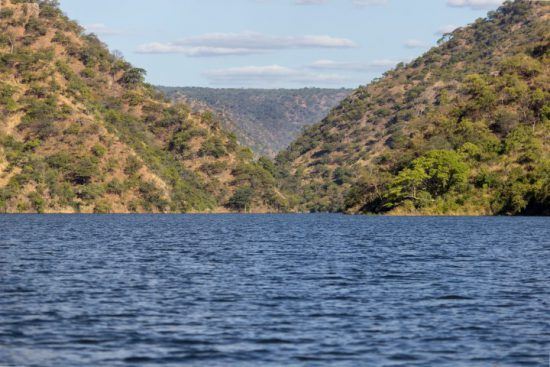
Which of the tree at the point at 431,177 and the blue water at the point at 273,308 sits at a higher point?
the tree at the point at 431,177

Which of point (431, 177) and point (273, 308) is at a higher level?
point (431, 177)

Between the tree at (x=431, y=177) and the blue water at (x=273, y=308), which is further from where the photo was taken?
the tree at (x=431, y=177)

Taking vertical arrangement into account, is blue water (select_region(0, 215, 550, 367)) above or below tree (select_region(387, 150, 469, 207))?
below

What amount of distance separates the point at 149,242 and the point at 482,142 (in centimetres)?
11416

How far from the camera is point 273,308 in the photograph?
135 feet

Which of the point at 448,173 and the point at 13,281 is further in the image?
Result: the point at 448,173

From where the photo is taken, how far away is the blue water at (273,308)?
3039 centimetres

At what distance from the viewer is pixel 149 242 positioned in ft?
311

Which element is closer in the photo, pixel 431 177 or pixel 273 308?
pixel 273 308

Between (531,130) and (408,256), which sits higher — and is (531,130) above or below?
above

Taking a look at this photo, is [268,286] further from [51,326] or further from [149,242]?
[149,242]

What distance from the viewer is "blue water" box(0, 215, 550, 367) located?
30391 mm

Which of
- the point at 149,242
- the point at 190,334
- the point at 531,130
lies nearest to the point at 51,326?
the point at 190,334

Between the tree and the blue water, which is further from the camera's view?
the tree
